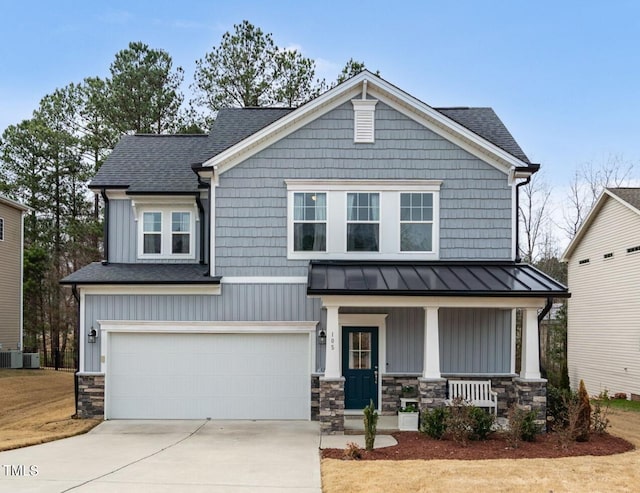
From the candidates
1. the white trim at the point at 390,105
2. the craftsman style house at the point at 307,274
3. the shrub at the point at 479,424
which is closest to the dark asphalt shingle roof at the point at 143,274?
the craftsman style house at the point at 307,274

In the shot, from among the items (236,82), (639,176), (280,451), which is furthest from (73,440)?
(639,176)

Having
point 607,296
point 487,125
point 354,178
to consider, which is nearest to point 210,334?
point 354,178

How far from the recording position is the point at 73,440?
465 inches

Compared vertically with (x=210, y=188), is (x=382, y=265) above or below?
below

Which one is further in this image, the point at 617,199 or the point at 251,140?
the point at 617,199

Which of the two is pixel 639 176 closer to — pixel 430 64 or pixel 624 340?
pixel 624 340

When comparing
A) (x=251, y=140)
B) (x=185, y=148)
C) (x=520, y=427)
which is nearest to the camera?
(x=520, y=427)

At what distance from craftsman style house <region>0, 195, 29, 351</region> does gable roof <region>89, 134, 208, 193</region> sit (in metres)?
10.3

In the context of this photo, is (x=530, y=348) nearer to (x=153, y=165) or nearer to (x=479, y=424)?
(x=479, y=424)

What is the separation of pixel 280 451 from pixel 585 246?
18.7 meters

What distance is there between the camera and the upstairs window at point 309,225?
14023 millimetres

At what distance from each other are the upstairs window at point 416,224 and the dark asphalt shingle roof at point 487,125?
2.22 meters

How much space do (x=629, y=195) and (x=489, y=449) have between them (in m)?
14.3

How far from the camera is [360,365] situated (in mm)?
14031
